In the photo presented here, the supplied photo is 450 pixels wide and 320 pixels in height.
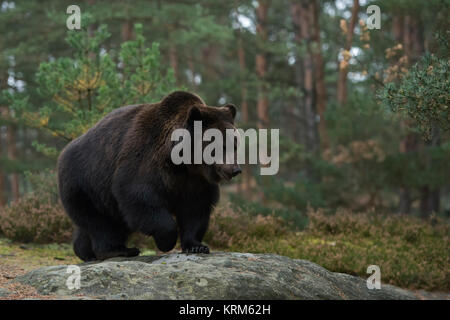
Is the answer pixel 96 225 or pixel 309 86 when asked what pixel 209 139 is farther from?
pixel 309 86

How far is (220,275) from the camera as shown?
4328mm

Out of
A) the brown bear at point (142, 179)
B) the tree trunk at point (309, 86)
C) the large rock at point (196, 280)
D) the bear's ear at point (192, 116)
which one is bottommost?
the large rock at point (196, 280)

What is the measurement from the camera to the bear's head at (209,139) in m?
4.80

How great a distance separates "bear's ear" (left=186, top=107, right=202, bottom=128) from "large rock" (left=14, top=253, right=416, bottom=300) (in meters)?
1.32

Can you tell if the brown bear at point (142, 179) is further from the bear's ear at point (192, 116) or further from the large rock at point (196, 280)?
the large rock at point (196, 280)

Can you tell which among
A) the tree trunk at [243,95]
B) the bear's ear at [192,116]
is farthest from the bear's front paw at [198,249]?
the tree trunk at [243,95]

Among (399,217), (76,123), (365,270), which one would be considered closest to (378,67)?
(399,217)

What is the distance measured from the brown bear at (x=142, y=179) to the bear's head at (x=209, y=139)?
0.04 ft

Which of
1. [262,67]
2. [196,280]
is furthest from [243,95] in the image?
[196,280]

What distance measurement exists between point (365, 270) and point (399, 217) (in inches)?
117

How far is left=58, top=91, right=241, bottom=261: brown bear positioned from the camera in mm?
5000

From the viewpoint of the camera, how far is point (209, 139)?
4898mm
